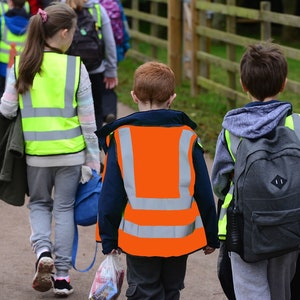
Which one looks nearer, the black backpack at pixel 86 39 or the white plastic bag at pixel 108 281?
the white plastic bag at pixel 108 281

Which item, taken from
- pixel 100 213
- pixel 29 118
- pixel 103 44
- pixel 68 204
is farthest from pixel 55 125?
pixel 103 44

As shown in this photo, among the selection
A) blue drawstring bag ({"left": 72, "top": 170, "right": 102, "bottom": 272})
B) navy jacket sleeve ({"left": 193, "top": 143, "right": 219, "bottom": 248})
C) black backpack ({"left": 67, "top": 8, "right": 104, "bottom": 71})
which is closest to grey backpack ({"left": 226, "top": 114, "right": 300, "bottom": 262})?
navy jacket sleeve ({"left": 193, "top": 143, "right": 219, "bottom": 248})

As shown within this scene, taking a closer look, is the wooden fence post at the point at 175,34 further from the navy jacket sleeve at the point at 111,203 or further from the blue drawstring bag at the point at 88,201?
the navy jacket sleeve at the point at 111,203

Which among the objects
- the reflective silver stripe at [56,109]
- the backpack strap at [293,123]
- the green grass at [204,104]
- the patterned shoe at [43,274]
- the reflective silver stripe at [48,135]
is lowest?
the green grass at [204,104]

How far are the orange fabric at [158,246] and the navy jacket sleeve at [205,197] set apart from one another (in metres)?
0.12

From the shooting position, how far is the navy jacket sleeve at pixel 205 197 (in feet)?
13.9

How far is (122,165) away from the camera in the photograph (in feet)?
13.8

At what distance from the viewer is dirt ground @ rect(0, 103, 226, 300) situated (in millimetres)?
5457

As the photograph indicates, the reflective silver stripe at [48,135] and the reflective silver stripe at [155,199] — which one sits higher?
the reflective silver stripe at [155,199]

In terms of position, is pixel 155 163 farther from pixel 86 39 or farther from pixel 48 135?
pixel 86 39

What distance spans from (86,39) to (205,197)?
144 inches

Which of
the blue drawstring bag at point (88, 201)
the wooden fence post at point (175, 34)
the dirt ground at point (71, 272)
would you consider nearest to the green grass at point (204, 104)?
the wooden fence post at point (175, 34)

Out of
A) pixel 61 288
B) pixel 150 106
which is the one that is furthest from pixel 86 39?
pixel 150 106

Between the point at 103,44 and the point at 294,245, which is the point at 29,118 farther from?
the point at 103,44
